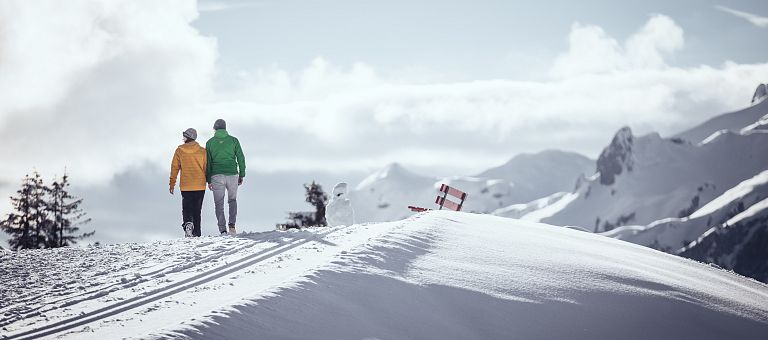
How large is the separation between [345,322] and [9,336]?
12.9 ft

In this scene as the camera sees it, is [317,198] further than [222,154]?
Yes

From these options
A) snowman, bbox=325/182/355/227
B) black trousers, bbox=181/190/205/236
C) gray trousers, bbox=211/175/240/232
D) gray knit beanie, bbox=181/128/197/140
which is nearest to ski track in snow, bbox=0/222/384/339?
gray trousers, bbox=211/175/240/232

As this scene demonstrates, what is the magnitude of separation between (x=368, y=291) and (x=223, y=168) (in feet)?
26.3

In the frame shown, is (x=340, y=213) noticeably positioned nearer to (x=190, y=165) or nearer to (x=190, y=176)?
(x=190, y=176)

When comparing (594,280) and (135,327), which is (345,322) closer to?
(135,327)

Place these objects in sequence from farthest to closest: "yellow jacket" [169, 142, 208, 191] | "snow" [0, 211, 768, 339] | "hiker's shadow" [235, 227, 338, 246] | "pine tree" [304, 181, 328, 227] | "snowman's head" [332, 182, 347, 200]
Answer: "pine tree" [304, 181, 328, 227] → "snowman's head" [332, 182, 347, 200] → "yellow jacket" [169, 142, 208, 191] → "hiker's shadow" [235, 227, 338, 246] → "snow" [0, 211, 768, 339]

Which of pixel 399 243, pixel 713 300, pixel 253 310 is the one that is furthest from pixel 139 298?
pixel 713 300

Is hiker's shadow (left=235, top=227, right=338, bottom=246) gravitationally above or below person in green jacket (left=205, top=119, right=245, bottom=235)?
below

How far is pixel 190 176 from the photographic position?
1858 cm

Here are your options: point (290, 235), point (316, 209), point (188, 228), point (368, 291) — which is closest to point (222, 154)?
point (188, 228)

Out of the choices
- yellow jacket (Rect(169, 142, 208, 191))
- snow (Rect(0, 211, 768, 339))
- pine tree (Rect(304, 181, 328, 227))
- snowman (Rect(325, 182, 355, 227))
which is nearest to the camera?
snow (Rect(0, 211, 768, 339))

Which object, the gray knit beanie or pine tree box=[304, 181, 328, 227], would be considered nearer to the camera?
the gray knit beanie

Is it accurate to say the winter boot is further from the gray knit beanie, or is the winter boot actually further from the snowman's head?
the snowman's head

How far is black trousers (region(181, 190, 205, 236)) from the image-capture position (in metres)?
18.7
